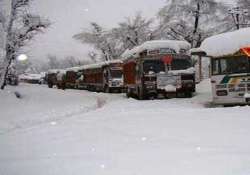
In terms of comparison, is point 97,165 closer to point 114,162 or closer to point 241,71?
point 114,162

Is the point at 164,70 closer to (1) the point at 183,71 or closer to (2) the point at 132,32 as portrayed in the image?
(1) the point at 183,71

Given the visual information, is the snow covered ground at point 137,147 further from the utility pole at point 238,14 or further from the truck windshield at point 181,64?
the utility pole at point 238,14

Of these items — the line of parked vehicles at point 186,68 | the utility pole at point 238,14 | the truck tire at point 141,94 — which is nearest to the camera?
the line of parked vehicles at point 186,68

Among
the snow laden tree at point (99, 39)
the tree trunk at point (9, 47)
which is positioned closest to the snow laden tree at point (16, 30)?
the tree trunk at point (9, 47)

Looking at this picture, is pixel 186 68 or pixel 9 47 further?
pixel 9 47

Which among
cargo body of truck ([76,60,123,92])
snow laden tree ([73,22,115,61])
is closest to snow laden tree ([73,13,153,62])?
snow laden tree ([73,22,115,61])

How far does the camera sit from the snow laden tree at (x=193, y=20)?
5397cm

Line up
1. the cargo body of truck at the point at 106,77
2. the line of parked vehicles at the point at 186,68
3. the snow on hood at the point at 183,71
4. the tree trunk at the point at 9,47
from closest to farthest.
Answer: the line of parked vehicles at the point at 186,68 < the snow on hood at the point at 183,71 < the tree trunk at the point at 9,47 < the cargo body of truck at the point at 106,77

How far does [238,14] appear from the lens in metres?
50.7

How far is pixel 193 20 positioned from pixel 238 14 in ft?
19.3

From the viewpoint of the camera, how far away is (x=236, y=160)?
7.81m

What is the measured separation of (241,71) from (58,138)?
388 inches

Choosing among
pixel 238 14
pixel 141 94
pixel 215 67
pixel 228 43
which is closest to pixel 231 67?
pixel 215 67

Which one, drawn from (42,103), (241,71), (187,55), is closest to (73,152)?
(241,71)
